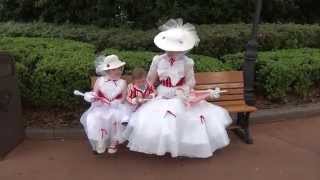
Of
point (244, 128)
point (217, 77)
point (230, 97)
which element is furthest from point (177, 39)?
point (244, 128)

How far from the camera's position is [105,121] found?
20.8ft

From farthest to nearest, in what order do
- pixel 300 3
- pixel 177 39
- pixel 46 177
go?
pixel 300 3, pixel 177 39, pixel 46 177

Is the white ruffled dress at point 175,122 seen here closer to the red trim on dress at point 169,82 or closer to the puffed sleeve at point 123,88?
the red trim on dress at point 169,82

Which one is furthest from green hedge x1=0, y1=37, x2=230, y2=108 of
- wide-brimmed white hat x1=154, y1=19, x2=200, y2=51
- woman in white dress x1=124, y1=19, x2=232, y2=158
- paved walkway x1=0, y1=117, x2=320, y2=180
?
wide-brimmed white hat x1=154, y1=19, x2=200, y2=51

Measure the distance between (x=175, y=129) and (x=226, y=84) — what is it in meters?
1.27

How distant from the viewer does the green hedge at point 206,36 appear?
9.29 metres

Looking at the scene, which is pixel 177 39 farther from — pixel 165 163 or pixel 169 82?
pixel 165 163

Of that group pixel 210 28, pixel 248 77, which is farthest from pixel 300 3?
pixel 248 77

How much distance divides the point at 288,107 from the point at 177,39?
2467mm

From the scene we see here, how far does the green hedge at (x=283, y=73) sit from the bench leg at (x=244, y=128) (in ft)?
3.39

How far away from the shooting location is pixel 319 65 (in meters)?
8.40

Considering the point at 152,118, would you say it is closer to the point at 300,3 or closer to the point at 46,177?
the point at 46,177

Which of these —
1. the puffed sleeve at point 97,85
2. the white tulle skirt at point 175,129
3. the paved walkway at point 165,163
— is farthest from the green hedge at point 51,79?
the white tulle skirt at point 175,129

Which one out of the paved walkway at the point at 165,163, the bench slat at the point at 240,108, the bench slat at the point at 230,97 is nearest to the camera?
the paved walkway at the point at 165,163
